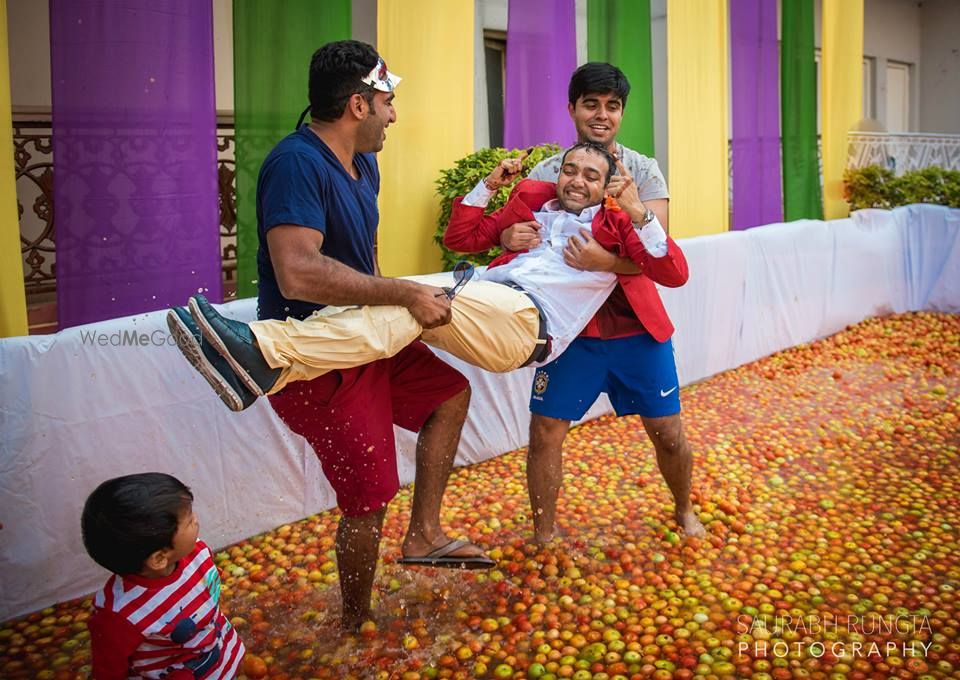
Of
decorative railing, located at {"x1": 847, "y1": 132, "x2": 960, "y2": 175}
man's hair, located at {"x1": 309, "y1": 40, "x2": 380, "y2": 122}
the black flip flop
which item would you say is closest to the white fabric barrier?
the black flip flop

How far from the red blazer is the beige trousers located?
425mm

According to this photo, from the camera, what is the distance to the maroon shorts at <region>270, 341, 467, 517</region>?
2.58 metres

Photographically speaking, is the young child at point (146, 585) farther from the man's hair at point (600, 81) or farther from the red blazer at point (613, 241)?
the man's hair at point (600, 81)

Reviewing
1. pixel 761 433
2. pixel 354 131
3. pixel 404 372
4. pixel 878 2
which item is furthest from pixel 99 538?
pixel 878 2

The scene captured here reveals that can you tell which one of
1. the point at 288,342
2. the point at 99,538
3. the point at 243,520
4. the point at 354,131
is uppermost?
the point at 354,131

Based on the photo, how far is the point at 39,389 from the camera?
2.97m

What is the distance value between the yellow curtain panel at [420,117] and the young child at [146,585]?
3110 millimetres

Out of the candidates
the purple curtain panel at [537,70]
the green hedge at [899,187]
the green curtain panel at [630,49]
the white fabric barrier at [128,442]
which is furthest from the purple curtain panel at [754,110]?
the white fabric barrier at [128,442]

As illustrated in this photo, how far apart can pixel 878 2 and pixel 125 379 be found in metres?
15.2

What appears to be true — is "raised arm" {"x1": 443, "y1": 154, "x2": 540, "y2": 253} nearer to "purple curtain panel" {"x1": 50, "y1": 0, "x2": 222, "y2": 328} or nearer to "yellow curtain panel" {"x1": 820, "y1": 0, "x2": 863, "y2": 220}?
"purple curtain panel" {"x1": 50, "y1": 0, "x2": 222, "y2": 328}

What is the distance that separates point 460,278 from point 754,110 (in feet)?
19.3

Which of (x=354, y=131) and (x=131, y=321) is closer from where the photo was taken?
(x=354, y=131)

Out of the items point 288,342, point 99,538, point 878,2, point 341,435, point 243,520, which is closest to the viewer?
point 99,538

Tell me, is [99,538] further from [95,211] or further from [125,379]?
[95,211]
